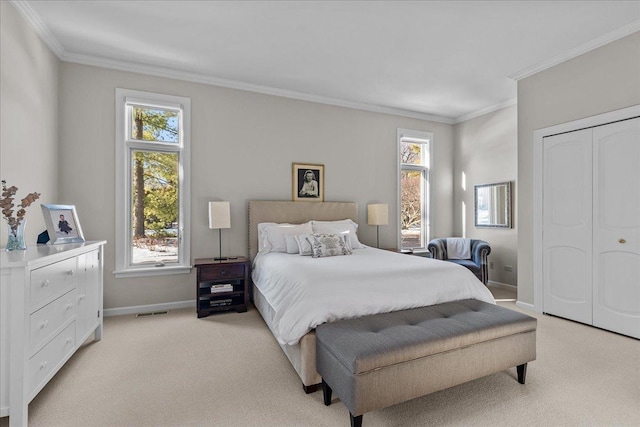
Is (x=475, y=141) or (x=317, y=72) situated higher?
Result: (x=317, y=72)

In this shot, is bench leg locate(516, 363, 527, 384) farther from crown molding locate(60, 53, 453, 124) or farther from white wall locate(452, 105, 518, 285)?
crown molding locate(60, 53, 453, 124)

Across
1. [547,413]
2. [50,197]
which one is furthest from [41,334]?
[547,413]

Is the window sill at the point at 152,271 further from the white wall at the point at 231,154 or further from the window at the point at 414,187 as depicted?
the window at the point at 414,187

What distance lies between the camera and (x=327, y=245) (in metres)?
3.52

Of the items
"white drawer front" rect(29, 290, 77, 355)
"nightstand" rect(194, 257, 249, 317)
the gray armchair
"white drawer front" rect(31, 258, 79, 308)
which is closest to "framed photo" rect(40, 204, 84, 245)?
"white drawer front" rect(31, 258, 79, 308)

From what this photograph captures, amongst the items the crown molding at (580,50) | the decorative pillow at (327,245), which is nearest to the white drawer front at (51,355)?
the decorative pillow at (327,245)

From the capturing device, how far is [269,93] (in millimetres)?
4297

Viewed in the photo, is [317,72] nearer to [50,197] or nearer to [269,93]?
[269,93]

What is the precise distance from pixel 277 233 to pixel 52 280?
7.33 ft

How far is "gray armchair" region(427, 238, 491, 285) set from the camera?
14.5ft

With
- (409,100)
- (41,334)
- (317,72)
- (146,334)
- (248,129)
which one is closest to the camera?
(41,334)

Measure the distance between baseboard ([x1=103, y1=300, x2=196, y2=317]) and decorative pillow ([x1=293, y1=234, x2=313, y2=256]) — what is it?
154 centimetres

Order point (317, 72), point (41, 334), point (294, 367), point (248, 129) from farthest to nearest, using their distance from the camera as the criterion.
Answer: point (248, 129)
point (317, 72)
point (294, 367)
point (41, 334)

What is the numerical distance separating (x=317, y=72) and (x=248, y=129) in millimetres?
1155
